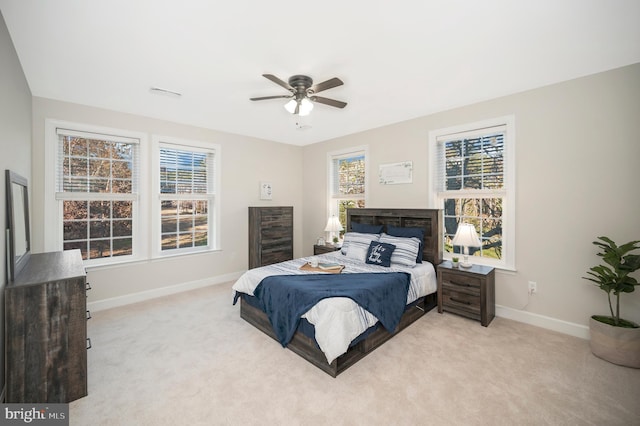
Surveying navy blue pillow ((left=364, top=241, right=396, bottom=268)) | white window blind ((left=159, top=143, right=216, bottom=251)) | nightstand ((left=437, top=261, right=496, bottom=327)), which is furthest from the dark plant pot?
white window blind ((left=159, top=143, right=216, bottom=251))

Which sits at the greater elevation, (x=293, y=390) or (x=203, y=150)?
(x=203, y=150)

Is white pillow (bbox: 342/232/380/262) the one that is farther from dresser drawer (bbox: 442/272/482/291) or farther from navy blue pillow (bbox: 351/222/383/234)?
dresser drawer (bbox: 442/272/482/291)

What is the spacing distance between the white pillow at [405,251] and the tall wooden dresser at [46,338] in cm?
309

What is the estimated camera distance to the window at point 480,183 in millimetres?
3244

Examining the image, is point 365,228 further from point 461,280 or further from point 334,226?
point 461,280

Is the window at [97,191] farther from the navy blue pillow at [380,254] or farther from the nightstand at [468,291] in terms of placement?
the nightstand at [468,291]

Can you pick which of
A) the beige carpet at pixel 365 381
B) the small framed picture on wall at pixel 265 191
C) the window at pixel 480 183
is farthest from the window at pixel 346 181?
the beige carpet at pixel 365 381

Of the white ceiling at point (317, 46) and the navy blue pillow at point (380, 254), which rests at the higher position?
the white ceiling at point (317, 46)

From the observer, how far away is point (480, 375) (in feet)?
7.13

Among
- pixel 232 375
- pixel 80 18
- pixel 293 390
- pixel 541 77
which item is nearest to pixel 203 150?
pixel 80 18

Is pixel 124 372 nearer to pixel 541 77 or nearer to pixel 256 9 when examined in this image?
pixel 256 9

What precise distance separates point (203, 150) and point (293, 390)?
3875 mm

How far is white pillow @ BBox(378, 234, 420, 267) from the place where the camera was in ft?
11.2
